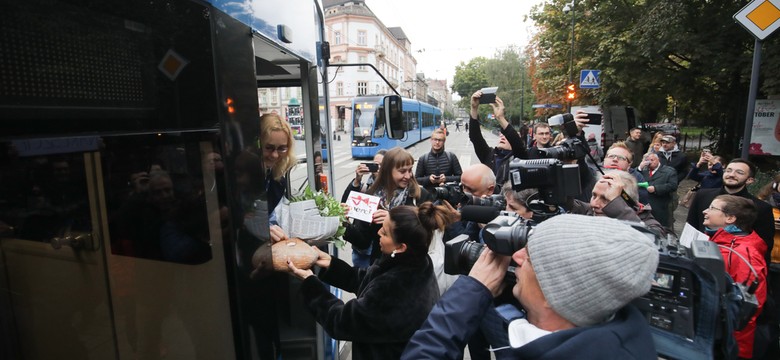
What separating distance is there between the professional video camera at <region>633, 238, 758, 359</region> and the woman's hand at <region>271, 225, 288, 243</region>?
1644mm

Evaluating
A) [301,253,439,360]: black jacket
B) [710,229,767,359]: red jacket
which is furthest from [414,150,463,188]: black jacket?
[301,253,439,360]: black jacket

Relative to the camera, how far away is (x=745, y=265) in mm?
2953

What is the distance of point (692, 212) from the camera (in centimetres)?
463

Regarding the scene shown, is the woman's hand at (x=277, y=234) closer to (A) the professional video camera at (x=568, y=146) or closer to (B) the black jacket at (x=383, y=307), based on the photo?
(B) the black jacket at (x=383, y=307)

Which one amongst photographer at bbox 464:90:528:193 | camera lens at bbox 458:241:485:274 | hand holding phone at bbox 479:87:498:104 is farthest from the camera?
photographer at bbox 464:90:528:193

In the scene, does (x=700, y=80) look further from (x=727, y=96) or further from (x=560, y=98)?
(x=560, y=98)

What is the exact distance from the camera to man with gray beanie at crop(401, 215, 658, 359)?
1143mm

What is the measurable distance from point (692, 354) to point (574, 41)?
733 inches

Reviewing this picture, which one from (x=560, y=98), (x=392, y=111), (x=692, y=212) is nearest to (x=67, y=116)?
(x=392, y=111)

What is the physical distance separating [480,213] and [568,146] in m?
1.32

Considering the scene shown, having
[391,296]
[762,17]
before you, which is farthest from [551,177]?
[762,17]

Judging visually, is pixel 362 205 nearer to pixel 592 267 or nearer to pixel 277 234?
pixel 277 234

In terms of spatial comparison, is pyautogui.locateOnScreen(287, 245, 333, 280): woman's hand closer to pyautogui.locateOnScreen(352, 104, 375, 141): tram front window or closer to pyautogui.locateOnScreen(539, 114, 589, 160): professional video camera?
pyautogui.locateOnScreen(539, 114, 589, 160): professional video camera

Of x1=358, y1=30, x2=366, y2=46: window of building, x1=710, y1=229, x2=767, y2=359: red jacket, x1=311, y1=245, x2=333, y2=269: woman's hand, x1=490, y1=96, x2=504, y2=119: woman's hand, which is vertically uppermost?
x1=358, y1=30, x2=366, y2=46: window of building
